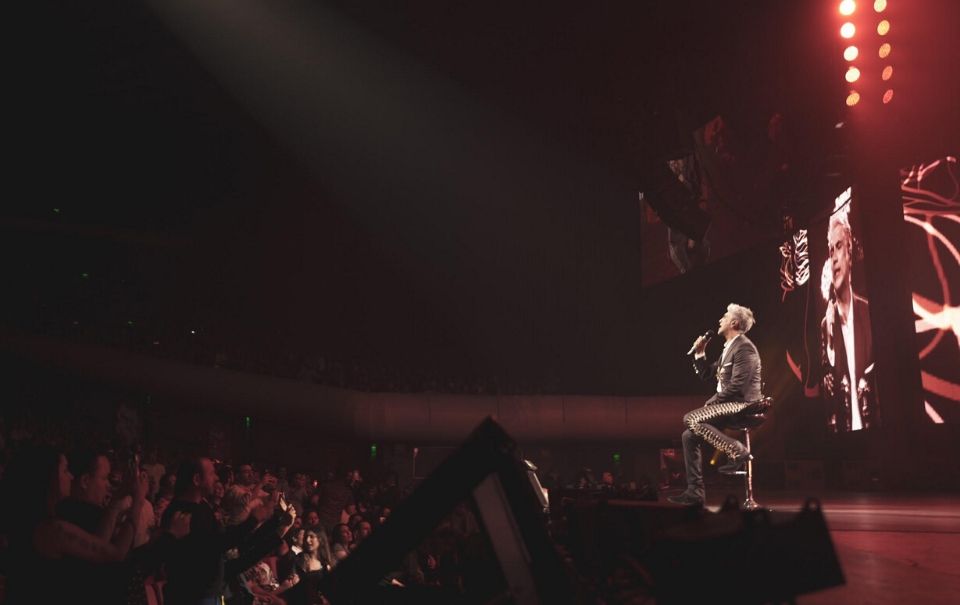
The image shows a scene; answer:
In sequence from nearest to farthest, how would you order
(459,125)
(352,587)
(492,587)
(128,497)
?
1. (352,587)
2. (128,497)
3. (492,587)
4. (459,125)

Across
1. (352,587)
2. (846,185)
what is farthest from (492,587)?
(846,185)

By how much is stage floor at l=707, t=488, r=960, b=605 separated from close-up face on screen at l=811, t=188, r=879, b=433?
481 cm

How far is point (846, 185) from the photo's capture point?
40.0ft

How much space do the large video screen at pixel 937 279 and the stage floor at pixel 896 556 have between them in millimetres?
4340

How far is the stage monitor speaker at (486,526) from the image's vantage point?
7.34 ft

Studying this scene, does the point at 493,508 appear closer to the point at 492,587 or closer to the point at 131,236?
the point at 492,587

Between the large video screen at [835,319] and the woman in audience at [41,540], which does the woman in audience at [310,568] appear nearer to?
the woman in audience at [41,540]

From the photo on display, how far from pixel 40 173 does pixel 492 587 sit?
17.8 m

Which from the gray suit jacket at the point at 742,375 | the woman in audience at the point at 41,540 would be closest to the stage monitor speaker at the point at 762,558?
the woman in audience at the point at 41,540

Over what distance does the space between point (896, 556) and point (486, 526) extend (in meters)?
2.44

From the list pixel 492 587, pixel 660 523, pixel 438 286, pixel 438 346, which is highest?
pixel 438 286

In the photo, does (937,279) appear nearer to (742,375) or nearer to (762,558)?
(742,375)

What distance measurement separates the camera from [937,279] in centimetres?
1066

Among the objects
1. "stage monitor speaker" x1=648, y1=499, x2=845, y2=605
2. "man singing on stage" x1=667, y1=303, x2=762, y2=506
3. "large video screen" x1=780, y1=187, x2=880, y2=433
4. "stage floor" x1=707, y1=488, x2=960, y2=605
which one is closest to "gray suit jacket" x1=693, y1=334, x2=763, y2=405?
"man singing on stage" x1=667, y1=303, x2=762, y2=506
